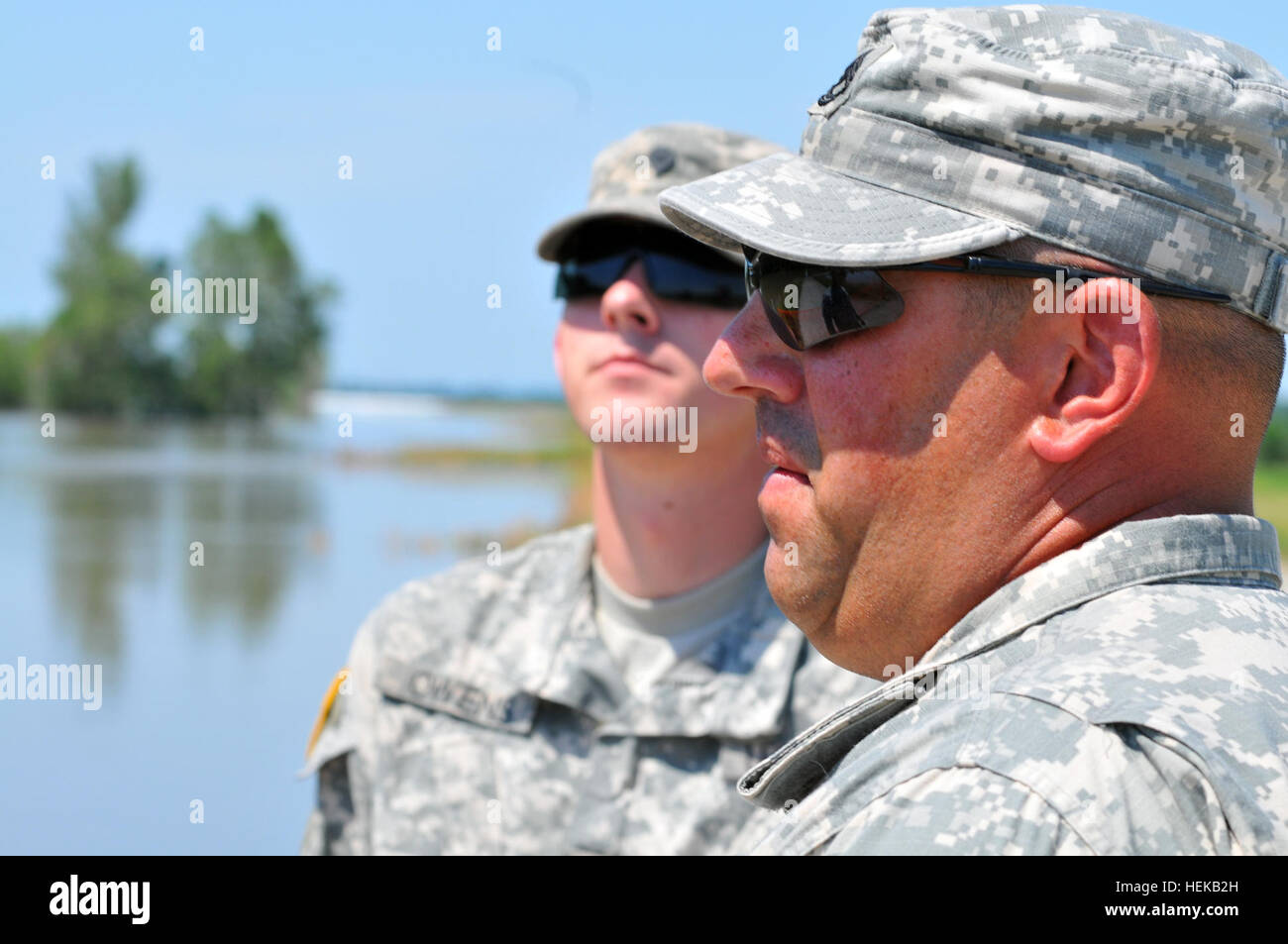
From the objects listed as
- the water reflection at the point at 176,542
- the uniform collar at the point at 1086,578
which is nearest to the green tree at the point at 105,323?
the water reflection at the point at 176,542

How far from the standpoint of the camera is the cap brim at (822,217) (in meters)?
1.53

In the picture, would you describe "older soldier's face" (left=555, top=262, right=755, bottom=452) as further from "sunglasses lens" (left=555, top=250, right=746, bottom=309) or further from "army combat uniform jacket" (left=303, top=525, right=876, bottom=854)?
"army combat uniform jacket" (left=303, top=525, right=876, bottom=854)

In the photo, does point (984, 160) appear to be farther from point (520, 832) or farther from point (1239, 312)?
point (520, 832)

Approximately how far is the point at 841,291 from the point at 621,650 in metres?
1.84

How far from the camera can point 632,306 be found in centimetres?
320

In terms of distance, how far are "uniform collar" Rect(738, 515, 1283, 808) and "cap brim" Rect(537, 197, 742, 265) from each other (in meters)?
1.75

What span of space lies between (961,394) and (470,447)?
102 feet

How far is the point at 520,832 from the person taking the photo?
307 centimetres

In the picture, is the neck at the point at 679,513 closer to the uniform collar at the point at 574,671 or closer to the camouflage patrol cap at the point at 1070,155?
the uniform collar at the point at 574,671

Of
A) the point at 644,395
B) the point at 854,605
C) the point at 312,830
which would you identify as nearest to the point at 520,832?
the point at 312,830

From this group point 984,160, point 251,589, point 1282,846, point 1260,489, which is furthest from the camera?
point 1260,489

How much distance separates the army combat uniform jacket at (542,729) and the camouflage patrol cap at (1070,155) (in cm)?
167

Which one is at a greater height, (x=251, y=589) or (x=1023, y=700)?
(x=1023, y=700)

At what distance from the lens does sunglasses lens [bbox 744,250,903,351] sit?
5.21 feet
